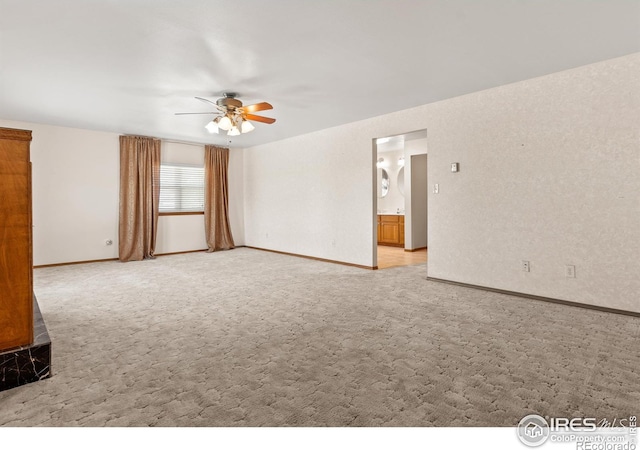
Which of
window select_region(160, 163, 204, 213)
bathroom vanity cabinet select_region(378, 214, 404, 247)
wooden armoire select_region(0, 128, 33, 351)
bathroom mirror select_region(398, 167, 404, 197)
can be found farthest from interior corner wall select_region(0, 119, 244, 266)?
bathroom mirror select_region(398, 167, 404, 197)

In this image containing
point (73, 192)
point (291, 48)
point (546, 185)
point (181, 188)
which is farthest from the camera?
point (181, 188)

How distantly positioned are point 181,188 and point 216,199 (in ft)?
2.55

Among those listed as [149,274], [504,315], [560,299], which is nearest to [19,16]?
[149,274]

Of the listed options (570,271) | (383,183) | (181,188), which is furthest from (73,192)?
(570,271)

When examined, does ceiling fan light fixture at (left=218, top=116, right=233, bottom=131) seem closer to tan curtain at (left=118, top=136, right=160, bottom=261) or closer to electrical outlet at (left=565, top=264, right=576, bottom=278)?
tan curtain at (left=118, top=136, right=160, bottom=261)

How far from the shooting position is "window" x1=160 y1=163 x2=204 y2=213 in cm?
721

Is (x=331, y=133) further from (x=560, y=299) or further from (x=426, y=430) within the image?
(x=426, y=430)

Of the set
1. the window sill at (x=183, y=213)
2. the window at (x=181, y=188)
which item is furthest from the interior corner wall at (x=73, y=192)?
the window at (x=181, y=188)

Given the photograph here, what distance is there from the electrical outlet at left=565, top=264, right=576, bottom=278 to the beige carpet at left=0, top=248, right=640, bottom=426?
1.18 feet

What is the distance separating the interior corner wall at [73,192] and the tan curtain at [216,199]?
1.20m

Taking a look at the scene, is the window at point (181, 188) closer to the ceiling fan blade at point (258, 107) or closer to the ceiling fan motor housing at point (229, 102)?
the ceiling fan motor housing at point (229, 102)

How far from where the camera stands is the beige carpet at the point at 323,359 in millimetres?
1727

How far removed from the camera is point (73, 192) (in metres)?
6.10

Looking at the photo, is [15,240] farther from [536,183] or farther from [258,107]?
[536,183]
